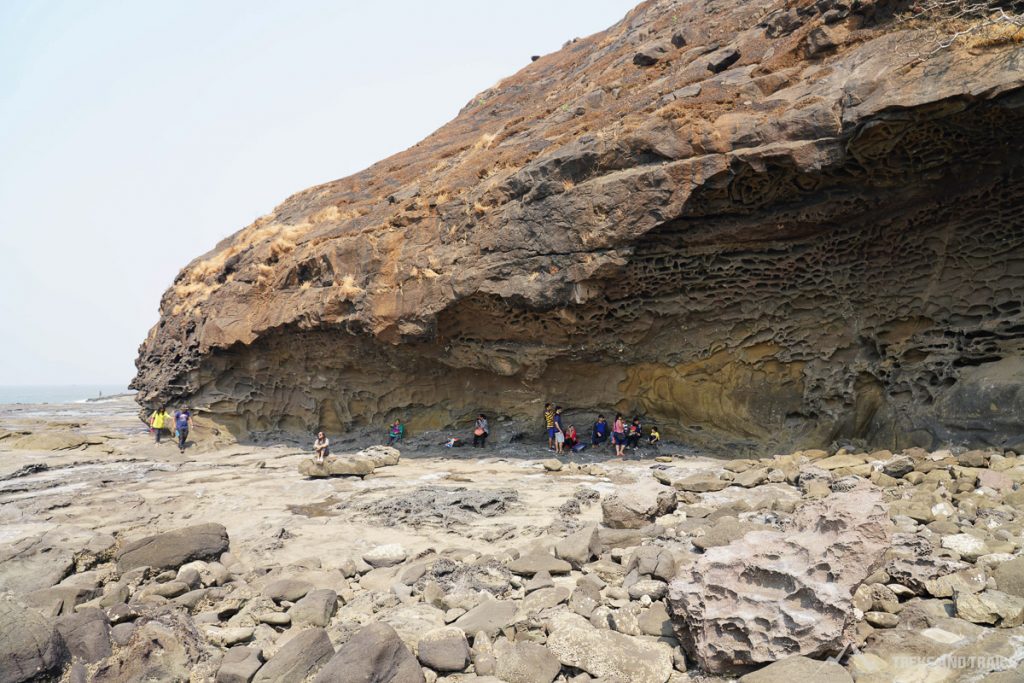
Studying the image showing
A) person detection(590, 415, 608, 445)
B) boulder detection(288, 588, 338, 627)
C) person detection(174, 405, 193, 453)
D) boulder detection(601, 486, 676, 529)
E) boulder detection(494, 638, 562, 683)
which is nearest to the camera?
boulder detection(494, 638, 562, 683)

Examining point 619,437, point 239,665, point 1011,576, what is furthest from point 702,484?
point 239,665

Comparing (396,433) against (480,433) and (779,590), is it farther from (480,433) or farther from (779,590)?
(779,590)

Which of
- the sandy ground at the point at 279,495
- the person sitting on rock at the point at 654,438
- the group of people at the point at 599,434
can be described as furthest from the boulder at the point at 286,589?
the person sitting on rock at the point at 654,438

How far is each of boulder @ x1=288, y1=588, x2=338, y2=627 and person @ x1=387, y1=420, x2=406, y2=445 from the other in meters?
10.2

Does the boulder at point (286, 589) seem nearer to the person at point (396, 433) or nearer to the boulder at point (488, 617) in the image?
the boulder at point (488, 617)

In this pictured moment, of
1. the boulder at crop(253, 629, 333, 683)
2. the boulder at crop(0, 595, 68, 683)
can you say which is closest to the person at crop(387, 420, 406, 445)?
the boulder at crop(253, 629, 333, 683)

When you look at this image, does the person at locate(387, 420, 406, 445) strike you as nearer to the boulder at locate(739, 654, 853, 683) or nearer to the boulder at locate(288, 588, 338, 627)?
the boulder at locate(288, 588, 338, 627)

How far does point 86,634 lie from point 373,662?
2.20 metres

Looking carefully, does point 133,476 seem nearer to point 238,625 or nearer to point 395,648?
point 238,625

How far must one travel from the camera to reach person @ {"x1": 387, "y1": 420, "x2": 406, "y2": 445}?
15.5m

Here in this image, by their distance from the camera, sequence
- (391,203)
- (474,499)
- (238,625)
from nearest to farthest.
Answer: (238,625), (474,499), (391,203)

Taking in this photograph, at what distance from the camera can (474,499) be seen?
8.35 meters

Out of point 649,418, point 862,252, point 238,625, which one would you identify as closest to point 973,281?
point 862,252

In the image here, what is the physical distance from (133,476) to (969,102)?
52.6ft
